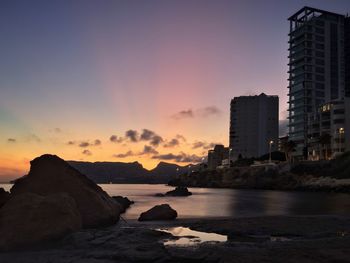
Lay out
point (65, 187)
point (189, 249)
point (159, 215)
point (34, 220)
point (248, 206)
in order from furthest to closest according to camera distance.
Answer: point (248, 206) < point (159, 215) < point (65, 187) < point (34, 220) < point (189, 249)

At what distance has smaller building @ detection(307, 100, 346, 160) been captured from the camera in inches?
6403

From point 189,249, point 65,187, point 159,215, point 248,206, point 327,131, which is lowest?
point 248,206

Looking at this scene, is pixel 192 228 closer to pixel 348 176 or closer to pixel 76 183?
pixel 76 183


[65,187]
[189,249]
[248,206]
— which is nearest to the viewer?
[189,249]

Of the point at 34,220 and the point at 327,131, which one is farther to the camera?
the point at 327,131

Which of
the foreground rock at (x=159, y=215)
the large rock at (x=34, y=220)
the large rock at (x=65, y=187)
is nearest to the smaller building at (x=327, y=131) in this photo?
the foreground rock at (x=159, y=215)

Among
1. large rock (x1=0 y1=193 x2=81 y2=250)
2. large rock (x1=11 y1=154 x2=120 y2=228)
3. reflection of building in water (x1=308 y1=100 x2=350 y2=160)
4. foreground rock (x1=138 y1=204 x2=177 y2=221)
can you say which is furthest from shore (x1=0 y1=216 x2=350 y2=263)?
reflection of building in water (x1=308 y1=100 x2=350 y2=160)

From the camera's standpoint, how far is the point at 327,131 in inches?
6737

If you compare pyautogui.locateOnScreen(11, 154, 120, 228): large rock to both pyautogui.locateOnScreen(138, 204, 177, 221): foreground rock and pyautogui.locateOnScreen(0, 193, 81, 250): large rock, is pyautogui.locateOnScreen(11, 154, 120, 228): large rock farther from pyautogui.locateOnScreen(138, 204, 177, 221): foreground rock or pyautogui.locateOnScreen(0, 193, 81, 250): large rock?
pyautogui.locateOnScreen(0, 193, 81, 250): large rock

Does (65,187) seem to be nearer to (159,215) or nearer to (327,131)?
(159,215)

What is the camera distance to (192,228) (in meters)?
24.5

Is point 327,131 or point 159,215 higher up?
point 327,131

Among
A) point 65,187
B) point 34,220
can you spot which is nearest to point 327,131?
point 65,187

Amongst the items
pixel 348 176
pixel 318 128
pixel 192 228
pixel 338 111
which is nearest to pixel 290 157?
pixel 318 128
